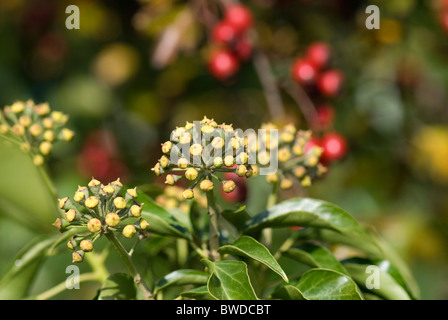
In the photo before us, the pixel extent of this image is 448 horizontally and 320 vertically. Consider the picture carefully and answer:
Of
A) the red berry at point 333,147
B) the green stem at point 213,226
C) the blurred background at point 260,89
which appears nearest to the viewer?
the green stem at point 213,226

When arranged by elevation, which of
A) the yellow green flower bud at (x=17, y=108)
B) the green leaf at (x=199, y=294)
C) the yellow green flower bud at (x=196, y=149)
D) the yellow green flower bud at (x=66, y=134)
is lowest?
the green leaf at (x=199, y=294)

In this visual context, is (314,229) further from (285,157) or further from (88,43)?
(88,43)

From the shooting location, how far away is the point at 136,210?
3.59 ft

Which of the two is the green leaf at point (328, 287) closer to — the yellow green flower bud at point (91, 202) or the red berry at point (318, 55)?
the yellow green flower bud at point (91, 202)

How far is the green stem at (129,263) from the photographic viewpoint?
42.4 inches

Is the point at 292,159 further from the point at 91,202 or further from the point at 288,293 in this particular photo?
the point at 91,202

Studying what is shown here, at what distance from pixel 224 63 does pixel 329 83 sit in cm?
43

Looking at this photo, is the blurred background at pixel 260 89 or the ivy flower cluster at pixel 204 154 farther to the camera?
the blurred background at pixel 260 89

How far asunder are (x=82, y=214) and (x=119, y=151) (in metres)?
2.16

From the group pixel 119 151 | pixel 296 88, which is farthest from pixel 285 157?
pixel 119 151

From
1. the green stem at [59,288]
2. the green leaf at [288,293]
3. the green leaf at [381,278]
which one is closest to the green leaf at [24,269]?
the green stem at [59,288]

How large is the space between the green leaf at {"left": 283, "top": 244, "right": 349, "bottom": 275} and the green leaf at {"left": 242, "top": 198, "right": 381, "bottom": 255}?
5 centimetres

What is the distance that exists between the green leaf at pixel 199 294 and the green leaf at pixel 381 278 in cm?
35

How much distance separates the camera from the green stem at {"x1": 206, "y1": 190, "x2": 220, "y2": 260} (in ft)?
3.74
